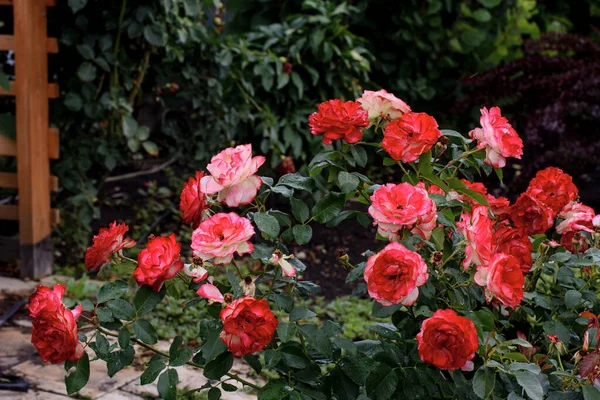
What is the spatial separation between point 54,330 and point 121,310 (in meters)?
0.12

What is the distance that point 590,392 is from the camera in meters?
1.28

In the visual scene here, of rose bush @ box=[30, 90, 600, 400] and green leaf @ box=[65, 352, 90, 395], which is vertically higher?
rose bush @ box=[30, 90, 600, 400]

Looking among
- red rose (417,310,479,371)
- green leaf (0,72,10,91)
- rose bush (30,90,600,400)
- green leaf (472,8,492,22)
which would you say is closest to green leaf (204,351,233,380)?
rose bush (30,90,600,400)

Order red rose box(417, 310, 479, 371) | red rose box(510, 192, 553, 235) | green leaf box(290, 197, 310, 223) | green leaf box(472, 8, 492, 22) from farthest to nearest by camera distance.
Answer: green leaf box(472, 8, 492, 22) < red rose box(510, 192, 553, 235) < green leaf box(290, 197, 310, 223) < red rose box(417, 310, 479, 371)

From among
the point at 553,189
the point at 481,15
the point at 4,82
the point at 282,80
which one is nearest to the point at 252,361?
the point at 553,189

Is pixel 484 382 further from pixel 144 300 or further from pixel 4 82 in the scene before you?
pixel 4 82

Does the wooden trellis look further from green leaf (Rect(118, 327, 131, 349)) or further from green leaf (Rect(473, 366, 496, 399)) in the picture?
green leaf (Rect(473, 366, 496, 399))

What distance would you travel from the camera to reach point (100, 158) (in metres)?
3.38

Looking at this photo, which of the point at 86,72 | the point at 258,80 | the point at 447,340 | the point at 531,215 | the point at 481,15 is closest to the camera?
the point at 447,340

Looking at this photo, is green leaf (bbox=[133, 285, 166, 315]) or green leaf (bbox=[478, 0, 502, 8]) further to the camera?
green leaf (bbox=[478, 0, 502, 8])

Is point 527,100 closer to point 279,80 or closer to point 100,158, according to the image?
point 279,80

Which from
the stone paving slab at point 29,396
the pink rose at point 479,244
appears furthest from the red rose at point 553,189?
the stone paving slab at point 29,396

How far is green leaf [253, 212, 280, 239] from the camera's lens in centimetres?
134

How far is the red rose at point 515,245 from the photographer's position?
144 cm
